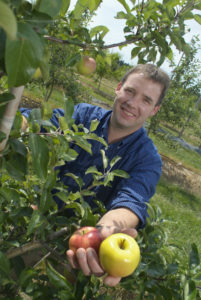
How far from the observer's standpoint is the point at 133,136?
194 centimetres

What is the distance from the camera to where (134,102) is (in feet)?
6.51

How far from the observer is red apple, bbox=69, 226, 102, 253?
3.30ft

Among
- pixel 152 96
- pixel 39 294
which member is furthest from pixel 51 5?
pixel 152 96

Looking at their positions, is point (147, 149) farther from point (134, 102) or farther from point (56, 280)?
point (56, 280)

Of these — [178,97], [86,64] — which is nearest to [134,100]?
[86,64]

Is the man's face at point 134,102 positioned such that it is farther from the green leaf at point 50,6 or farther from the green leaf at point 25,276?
the green leaf at point 50,6

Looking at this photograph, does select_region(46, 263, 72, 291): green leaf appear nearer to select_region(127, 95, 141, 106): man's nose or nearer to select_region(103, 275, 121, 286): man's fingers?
select_region(103, 275, 121, 286): man's fingers

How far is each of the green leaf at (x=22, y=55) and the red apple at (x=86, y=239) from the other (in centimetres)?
70

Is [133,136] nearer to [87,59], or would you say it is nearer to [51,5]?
[87,59]

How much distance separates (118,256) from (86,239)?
5.8 inches

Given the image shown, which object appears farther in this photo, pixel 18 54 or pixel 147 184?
pixel 147 184

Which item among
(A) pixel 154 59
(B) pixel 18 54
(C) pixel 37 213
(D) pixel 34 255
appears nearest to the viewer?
(B) pixel 18 54

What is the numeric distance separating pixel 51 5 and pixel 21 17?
2.7 inches

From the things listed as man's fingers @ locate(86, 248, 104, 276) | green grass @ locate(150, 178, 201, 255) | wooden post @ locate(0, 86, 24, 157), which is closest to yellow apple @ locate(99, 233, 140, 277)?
man's fingers @ locate(86, 248, 104, 276)
